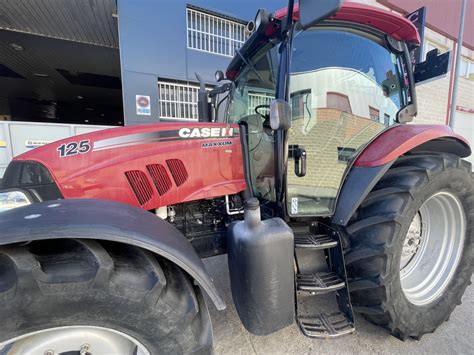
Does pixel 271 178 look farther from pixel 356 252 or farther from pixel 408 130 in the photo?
pixel 408 130

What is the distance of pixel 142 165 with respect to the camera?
1.59 metres

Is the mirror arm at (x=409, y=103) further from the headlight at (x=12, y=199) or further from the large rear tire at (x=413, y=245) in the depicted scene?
the headlight at (x=12, y=199)

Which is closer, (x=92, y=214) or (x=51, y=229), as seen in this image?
(x=51, y=229)

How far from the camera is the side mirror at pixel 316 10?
1.07 m

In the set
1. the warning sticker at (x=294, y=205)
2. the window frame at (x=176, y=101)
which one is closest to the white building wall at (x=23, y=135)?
the window frame at (x=176, y=101)

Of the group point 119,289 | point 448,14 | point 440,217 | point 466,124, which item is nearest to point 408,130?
point 440,217

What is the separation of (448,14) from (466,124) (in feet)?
16.5

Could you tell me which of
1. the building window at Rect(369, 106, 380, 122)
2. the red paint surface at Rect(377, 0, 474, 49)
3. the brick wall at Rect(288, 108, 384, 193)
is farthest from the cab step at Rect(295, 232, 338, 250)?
the red paint surface at Rect(377, 0, 474, 49)

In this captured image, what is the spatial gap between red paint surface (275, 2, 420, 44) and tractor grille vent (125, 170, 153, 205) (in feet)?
4.42

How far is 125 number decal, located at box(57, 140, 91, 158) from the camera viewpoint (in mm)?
1477

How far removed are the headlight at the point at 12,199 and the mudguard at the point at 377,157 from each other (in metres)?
1.84

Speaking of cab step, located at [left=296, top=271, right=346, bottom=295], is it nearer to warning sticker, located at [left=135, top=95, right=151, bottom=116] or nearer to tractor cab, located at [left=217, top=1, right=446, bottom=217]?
tractor cab, located at [left=217, top=1, right=446, bottom=217]

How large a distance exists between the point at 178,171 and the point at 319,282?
1138 millimetres

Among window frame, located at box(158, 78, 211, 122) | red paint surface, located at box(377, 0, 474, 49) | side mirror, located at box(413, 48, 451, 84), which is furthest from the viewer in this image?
red paint surface, located at box(377, 0, 474, 49)
